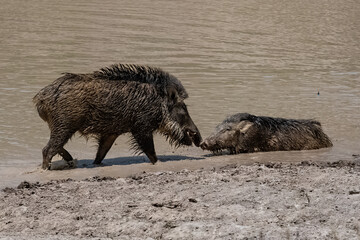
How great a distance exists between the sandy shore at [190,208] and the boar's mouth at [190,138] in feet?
7.01

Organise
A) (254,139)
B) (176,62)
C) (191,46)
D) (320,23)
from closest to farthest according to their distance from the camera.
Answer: (254,139), (176,62), (191,46), (320,23)

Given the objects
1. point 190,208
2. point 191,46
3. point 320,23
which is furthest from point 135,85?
point 320,23

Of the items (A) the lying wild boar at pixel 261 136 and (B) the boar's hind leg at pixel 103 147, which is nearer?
(B) the boar's hind leg at pixel 103 147

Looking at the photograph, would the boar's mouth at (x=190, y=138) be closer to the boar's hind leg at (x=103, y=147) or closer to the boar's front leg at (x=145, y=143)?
the boar's front leg at (x=145, y=143)

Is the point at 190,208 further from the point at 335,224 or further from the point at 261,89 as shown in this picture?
the point at 261,89

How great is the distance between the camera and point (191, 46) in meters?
21.0

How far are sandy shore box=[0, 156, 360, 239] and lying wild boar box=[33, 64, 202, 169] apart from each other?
1379 millimetres

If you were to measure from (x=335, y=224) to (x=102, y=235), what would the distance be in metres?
2.02

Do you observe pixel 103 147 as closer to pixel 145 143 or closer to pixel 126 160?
pixel 126 160

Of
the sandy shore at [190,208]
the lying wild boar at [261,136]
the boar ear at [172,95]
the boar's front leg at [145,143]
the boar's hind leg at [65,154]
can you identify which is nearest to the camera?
→ the sandy shore at [190,208]

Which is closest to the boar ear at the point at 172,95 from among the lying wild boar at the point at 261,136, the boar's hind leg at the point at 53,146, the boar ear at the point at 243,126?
the lying wild boar at the point at 261,136

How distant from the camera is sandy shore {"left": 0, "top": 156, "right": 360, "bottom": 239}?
6.06m

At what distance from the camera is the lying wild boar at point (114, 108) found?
30.1 feet

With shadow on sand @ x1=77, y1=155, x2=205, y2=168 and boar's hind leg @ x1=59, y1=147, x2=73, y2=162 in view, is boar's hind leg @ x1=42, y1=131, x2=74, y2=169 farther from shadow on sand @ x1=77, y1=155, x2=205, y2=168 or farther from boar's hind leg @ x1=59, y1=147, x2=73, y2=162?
shadow on sand @ x1=77, y1=155, x2=205, y2=168
